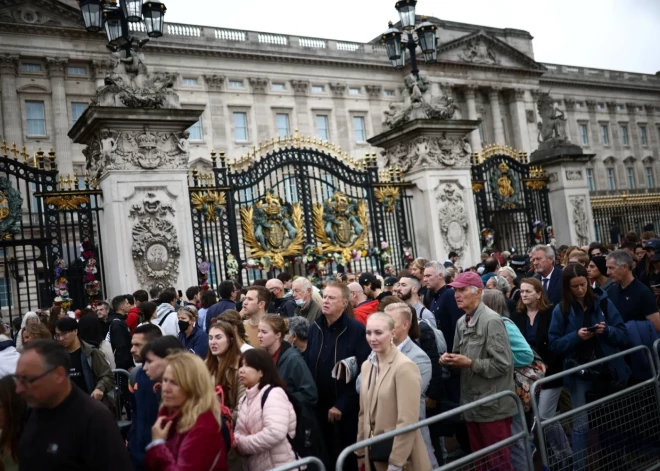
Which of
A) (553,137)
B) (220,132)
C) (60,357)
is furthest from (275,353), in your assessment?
(220,132)

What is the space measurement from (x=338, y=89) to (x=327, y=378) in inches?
1555

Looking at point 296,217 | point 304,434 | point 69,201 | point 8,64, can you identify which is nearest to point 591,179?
point 8,64

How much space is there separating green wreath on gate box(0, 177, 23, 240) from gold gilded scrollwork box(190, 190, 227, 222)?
3.07 metres

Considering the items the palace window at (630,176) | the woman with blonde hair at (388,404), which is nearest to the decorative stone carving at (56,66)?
the woman with blonde hair at (388,404)

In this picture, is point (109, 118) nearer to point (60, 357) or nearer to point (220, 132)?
point (60, 357)

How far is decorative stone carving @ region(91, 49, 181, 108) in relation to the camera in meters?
11.2

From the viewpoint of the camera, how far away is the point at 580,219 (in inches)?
704

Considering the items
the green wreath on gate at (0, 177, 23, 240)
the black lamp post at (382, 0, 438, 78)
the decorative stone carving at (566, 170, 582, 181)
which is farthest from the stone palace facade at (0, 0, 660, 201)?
the green wreath on gate at (0, 177, 23, 240)

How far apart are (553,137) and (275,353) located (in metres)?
14.9

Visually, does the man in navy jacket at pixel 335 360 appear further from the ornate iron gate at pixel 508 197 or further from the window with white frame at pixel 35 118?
the window with white frame at pixel 35 118

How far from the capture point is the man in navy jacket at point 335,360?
18.3 feet

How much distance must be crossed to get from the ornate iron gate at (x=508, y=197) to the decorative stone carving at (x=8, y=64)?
1040 inches

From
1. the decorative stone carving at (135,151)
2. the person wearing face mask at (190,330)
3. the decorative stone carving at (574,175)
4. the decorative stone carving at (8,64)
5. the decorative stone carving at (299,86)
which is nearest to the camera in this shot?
the person wearing face mask at (190,330)

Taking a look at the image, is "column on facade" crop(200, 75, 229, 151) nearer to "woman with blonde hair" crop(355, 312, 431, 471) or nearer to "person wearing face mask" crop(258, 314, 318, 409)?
"person wearing face mask" crop(258, 314, 318, 409)
